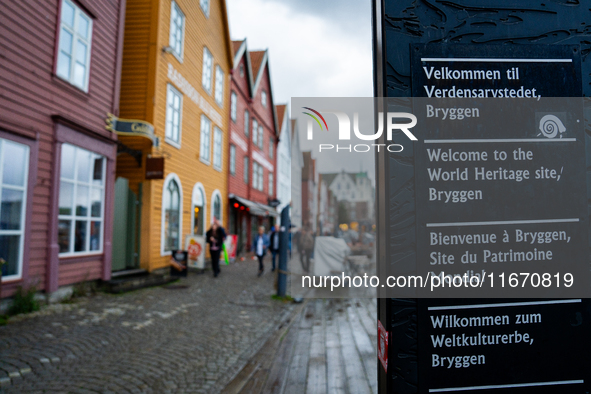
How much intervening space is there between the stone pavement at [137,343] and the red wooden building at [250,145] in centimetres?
1190

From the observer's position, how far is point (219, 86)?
1814 centimetres

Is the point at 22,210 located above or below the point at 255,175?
below

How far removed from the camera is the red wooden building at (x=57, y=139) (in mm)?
6691

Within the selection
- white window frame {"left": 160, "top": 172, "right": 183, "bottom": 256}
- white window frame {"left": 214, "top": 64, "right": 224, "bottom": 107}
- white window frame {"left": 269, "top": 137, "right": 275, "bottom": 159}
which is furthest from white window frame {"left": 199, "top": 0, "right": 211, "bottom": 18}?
white window frame {"left": 269, "top": 137, "right": 275, "bottom": 159}

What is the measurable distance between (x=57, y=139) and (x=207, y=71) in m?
9.61

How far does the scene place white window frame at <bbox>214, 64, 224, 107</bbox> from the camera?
17.7 m

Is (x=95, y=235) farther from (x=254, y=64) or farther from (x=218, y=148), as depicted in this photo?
(x=254, y=64)

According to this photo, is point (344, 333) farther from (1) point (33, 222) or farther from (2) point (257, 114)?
(2) point (257, 114)

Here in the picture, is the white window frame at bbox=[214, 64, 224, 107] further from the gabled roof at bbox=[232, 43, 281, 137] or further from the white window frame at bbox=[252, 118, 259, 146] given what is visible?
the white window frame at bbox=[252, 118, 259, 146]

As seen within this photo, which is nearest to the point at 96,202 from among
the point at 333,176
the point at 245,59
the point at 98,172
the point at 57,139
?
the point at 98,172

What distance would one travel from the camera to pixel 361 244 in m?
3.15

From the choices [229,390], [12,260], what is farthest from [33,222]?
[229,390]

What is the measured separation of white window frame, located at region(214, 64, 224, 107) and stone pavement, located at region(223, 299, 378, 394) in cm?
1316

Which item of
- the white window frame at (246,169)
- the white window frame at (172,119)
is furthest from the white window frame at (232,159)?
the white window frame at (172,119)
